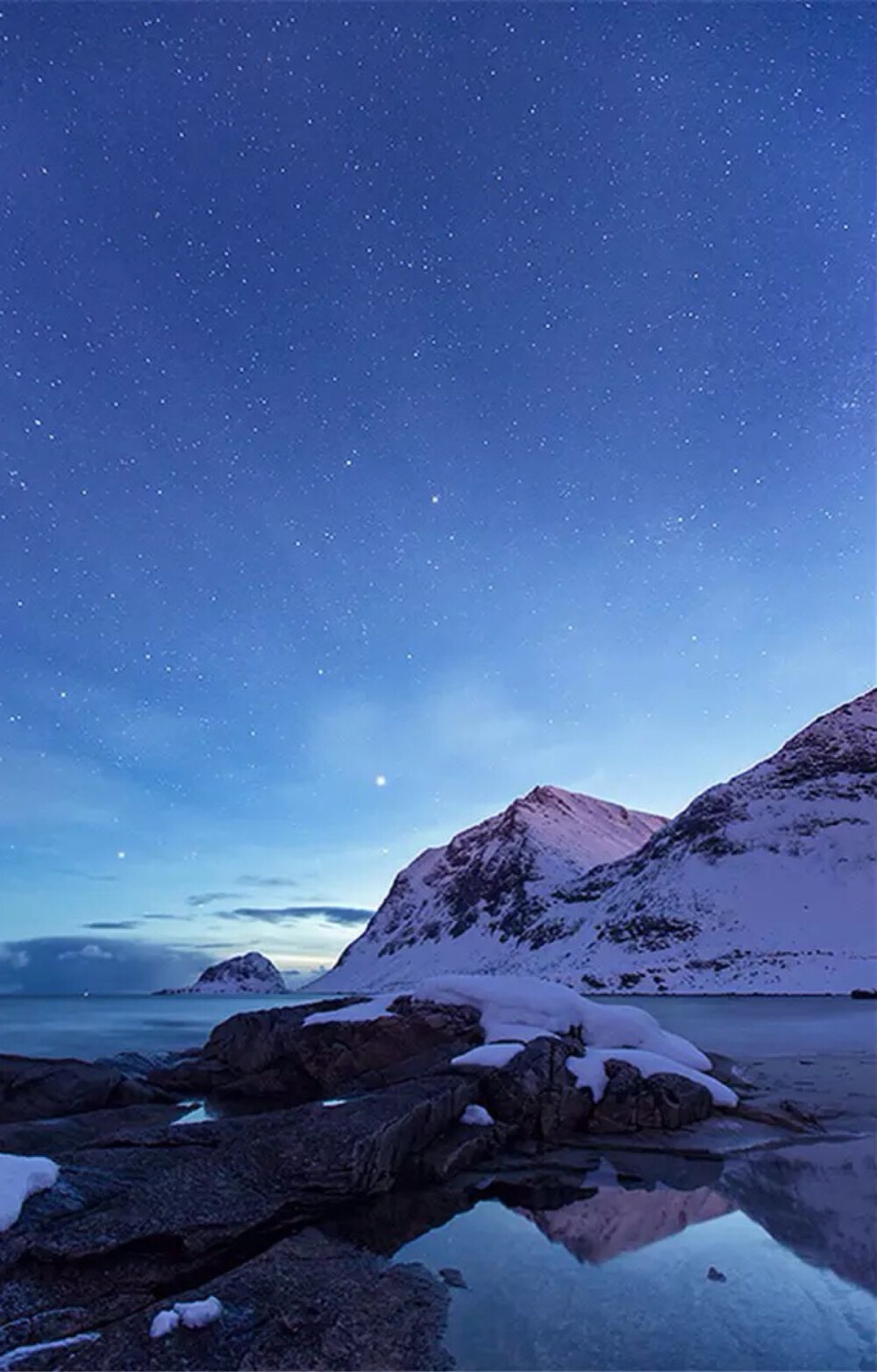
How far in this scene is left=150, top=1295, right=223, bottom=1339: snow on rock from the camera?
24.1 feet

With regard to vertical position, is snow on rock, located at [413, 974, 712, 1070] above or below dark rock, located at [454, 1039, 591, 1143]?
above

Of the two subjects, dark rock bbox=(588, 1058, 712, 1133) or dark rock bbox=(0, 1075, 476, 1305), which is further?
dark rock bbox=(588, 1058, 712, 1133)

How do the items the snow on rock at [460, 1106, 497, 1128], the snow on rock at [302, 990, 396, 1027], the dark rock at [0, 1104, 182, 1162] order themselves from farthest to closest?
the snow on rock at [302, 990, 396, 1027] < the snow on rock at [460, 1106, 497, 1128] < the dark rock at [0, 1104, 182, 1162]

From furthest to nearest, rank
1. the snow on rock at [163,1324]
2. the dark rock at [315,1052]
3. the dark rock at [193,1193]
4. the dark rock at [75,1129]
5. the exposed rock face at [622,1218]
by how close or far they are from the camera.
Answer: the dark rock at [315,1052]
the dark rock at [75,1129]
the exposed rock face at [622,1218]
the dark rock at [193,1193]
the snow on rock at [163,1324]

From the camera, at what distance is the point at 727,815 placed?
17038 centimetres

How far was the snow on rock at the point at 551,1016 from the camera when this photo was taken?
887 inches

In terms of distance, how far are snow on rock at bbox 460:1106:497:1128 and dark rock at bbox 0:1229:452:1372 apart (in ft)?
24.0

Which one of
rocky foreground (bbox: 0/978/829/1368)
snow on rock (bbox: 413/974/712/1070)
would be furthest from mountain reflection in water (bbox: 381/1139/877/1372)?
snow on rock (bbox: 413/974/712/1070)

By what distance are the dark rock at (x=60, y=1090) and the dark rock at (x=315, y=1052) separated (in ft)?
9.76

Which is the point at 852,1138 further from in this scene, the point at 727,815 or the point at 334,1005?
the point at 727,815

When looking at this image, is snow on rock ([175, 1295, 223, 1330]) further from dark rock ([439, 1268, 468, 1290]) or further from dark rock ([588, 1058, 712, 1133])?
dark rock ([588, 1058, 712, 1133])

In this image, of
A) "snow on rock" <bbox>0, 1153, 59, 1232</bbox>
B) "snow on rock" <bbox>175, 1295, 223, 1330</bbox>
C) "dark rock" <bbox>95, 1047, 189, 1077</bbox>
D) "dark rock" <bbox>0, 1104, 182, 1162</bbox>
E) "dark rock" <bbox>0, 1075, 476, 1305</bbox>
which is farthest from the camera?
"dark rock" <bbox>95, 1047, 189, 1077</bbox>

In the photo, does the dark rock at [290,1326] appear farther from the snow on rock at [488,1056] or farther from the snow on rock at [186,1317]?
the snow on rock at [488,1056]

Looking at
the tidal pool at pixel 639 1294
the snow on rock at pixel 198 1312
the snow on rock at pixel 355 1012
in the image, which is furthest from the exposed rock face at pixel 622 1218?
the snow on rock at pixel 355 1012
